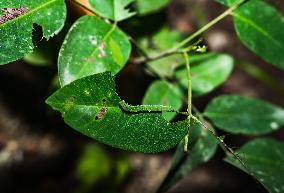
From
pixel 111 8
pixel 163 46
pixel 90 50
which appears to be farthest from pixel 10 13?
pixel 163 46

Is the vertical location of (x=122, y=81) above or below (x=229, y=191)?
above

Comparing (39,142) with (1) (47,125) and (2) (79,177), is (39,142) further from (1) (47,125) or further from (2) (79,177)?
(2) (79,177)

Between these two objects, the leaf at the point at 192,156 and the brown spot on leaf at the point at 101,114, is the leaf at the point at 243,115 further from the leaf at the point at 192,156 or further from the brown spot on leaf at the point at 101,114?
the brown spot on leaf at the point at 101,114

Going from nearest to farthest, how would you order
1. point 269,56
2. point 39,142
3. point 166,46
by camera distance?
1. point 269,56
2. point 166,46
3. point 39,142

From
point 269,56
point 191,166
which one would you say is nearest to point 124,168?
point 191,166

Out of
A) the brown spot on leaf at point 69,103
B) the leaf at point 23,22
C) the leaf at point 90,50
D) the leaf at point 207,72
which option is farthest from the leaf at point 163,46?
the brown spot on leaf at point 69,103

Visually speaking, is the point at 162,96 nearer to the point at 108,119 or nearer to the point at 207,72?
the point at 207,72
